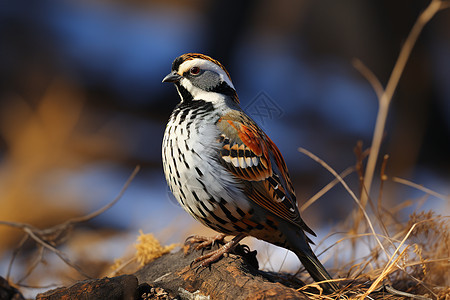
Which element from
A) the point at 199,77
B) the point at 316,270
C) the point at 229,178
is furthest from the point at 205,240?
the point at 199,77

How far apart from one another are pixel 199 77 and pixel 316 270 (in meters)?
1.32

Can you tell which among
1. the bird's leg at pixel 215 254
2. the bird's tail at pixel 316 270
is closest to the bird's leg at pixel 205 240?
the bird's leg at pixel 215 254

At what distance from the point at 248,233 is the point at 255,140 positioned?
52 cm

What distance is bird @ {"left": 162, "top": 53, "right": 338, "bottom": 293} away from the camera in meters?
2.39

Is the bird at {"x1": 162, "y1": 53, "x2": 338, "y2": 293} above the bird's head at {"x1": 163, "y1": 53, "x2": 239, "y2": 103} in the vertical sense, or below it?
below

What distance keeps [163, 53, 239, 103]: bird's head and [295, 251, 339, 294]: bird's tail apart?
1077mm

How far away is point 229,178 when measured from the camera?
242 centimetres

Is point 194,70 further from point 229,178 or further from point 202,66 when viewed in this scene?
point 229,178

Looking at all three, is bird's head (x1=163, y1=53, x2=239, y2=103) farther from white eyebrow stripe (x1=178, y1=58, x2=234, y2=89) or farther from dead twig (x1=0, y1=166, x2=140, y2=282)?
dead twig (x1=0, y1=166, x2=140, y2=282)

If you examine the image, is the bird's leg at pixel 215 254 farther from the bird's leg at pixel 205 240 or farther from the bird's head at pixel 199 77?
the bird's head at pixel 199 77

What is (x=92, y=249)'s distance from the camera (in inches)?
169

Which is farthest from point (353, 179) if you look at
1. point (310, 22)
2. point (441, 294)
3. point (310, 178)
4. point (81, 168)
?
point (441, 294)

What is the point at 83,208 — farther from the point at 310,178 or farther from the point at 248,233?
the point at 310,178

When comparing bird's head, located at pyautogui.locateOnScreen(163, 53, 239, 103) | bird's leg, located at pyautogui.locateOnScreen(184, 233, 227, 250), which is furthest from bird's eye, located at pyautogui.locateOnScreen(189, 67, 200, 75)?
bird's leg, located at pyautogui.locateOnScreen(184, 233, 227, 250)
